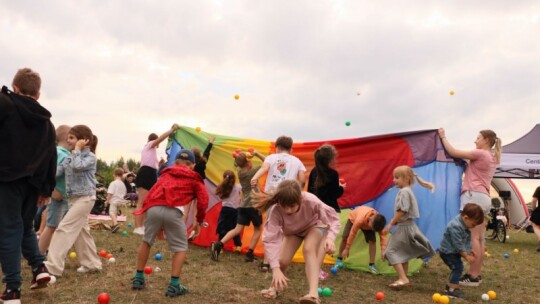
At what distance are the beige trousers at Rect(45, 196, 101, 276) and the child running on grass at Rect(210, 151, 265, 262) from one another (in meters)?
1.88

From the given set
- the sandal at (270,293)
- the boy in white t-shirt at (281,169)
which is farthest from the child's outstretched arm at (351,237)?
the sandal at (270,293)

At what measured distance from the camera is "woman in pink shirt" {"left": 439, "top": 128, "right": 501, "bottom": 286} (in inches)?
241

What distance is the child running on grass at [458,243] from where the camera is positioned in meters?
5.47

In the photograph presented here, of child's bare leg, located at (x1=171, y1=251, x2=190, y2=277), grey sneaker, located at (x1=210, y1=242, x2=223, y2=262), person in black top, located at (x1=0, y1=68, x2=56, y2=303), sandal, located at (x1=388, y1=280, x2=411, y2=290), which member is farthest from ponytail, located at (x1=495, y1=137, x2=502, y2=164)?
person in black top, located at (x1=0, y1=68, x2=56, y2=303)

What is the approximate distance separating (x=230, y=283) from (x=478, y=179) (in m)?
3.57

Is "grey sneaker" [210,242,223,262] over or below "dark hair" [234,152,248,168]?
below

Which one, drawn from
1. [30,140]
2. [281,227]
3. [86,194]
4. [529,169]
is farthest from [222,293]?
[529,169]

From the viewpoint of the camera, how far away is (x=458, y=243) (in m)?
5.48

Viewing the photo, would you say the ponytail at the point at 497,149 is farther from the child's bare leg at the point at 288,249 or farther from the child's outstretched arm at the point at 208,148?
the child's outstretched arm at the point at 208,148

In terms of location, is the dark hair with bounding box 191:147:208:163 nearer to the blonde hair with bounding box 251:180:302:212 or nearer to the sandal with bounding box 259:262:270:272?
the sandal with bounding box 259:262:270:272

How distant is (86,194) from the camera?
203 inches

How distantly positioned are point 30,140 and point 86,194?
132 cm

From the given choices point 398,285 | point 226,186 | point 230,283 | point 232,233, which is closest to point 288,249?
point 230,283

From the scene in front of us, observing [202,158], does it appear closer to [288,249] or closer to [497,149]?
[288,249]
